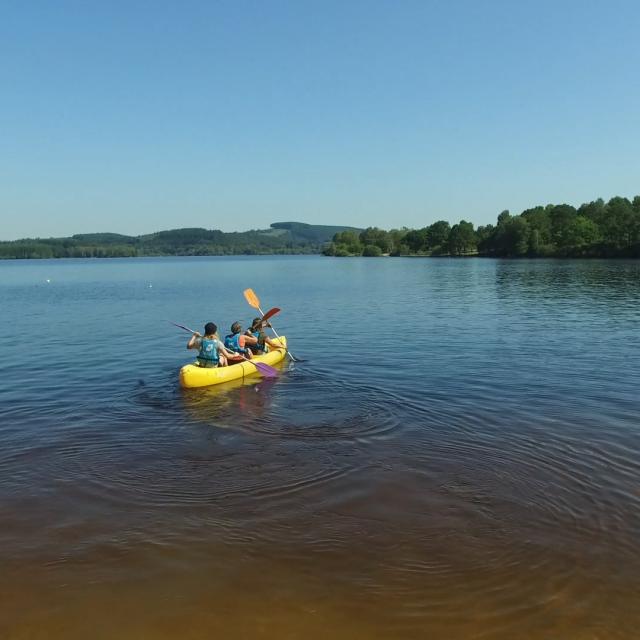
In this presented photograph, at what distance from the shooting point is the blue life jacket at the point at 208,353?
14812 millimetres

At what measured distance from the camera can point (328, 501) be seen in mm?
7801

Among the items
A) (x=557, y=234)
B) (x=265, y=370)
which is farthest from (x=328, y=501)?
(x=557, y=234)

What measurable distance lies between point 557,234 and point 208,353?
4512 inches

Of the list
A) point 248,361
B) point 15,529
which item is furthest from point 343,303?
point 15,529

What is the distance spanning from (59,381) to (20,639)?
11.6 meters

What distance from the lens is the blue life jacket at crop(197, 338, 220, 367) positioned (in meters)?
14.8

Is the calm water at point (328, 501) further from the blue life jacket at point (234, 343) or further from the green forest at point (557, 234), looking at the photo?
the green forest at point (557, 234)

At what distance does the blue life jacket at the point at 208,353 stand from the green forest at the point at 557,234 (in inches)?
3833

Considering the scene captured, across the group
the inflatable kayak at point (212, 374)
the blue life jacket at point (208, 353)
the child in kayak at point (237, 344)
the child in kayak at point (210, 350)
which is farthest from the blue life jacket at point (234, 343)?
the blue life jacket at point (208, 353)

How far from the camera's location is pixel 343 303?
37.8 m

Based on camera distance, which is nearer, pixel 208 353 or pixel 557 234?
pixel 208 353

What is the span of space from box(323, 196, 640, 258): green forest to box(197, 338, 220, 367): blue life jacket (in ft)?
319

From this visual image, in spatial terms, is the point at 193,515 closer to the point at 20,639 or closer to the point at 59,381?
the point at 20,639

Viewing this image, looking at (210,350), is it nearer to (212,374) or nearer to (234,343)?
(212,374)
